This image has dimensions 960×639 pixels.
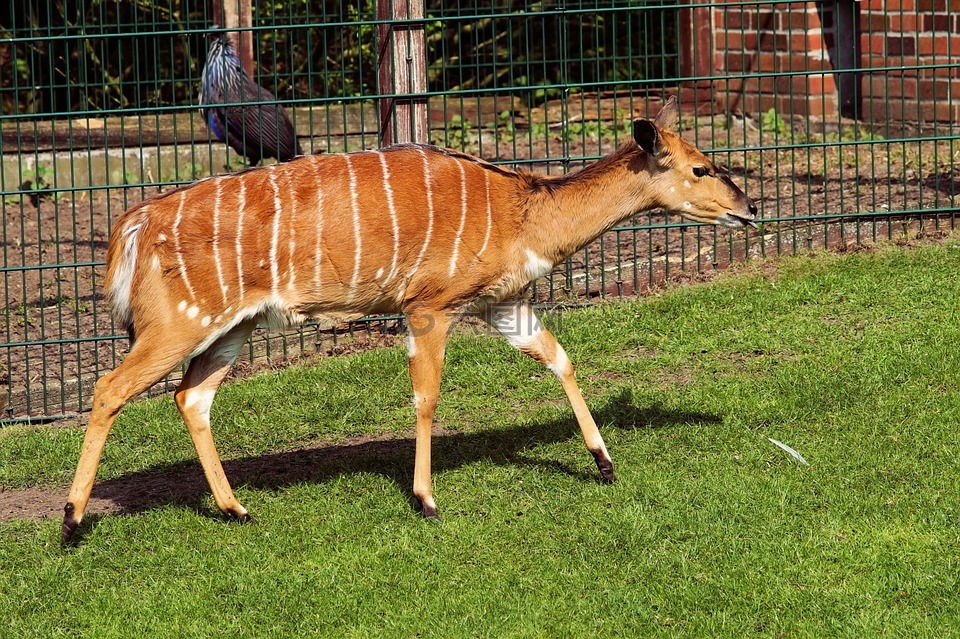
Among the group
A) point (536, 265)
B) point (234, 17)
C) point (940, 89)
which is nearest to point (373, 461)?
→ point (536, 265)

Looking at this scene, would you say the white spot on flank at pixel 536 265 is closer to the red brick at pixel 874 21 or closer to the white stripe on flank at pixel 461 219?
the white stripe on flank at pixel 461 219

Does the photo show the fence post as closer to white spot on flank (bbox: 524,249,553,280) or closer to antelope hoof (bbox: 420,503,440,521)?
white spot on flank (bbox: 524,249,553,280)

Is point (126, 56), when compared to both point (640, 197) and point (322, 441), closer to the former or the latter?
point (322, 441)

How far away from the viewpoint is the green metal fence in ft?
23.0

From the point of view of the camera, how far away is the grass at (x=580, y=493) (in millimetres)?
4141

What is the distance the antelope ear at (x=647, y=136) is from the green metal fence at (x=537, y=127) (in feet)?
4.77

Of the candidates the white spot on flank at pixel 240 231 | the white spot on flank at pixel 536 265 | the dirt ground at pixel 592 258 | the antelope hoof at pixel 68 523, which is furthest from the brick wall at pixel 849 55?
the antelope hoof at pixel 68 523

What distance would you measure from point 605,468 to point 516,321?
0.67 metres

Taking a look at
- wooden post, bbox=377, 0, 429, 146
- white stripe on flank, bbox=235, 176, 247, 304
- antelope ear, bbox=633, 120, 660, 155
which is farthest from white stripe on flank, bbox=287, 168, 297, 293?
wooden post, bbox=377, 0, 429, 146

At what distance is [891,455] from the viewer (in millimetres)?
5098

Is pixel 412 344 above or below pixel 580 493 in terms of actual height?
above

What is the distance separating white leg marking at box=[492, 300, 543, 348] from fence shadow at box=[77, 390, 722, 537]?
54 cm

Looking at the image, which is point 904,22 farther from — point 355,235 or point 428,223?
point 355,235

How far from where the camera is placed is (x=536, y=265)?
511 cm
